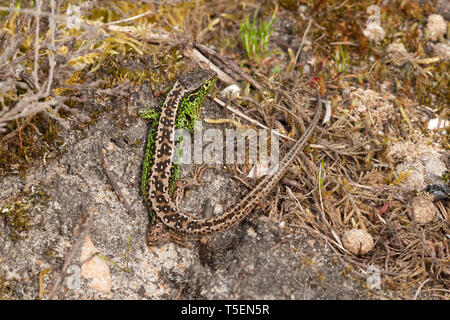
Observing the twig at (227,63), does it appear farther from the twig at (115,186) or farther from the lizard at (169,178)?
the twig at (115,186)

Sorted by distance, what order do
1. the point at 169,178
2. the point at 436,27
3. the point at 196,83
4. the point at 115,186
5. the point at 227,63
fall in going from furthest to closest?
the point at 436,27, the point at 227,63, the point at 196,83, the point at 169,178, the point at 115,186

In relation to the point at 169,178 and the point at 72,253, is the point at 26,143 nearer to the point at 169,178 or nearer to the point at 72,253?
the point at 72,253

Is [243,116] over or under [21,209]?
over

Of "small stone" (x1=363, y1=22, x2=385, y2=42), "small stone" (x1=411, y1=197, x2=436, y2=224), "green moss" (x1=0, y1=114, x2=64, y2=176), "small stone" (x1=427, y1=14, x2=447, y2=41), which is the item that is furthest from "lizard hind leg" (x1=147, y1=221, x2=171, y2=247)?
"small stone" (x1=427, y1=14, x2=447, y2=41)

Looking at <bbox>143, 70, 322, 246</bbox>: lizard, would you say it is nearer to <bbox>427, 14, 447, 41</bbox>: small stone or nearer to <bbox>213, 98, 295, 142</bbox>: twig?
<bbox>213, 98, 295, 142</bbox>: twig

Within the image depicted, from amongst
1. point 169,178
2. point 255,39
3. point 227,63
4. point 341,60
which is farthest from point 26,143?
point 341,60
